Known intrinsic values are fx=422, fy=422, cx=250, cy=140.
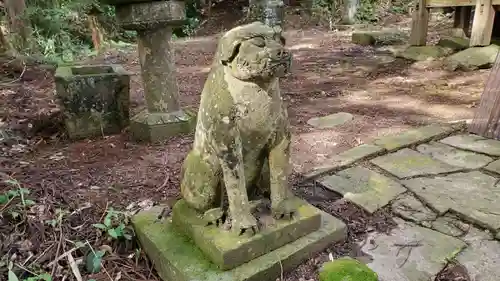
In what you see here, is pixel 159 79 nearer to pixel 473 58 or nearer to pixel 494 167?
pixel 494 167

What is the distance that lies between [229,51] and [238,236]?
86 cm

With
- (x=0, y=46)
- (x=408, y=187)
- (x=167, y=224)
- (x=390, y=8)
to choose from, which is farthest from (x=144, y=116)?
(x=390, y=8)

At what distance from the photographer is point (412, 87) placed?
562cm

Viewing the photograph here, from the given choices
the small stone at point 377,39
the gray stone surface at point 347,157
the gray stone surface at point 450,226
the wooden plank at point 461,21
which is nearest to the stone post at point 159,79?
the gray stone surface at point 347,157

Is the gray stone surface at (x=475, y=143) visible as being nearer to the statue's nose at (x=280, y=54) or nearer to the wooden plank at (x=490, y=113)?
the wooden plank at (x=490, y=113)

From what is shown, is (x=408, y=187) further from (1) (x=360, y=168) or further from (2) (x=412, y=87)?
(2) (x=412, y=87)

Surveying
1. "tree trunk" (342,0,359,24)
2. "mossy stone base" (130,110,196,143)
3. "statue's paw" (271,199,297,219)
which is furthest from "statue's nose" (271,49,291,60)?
"tree trunk" (342,0,359,24)

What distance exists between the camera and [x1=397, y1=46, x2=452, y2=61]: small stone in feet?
23.4

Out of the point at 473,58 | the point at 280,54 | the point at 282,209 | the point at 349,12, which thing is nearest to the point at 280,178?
the point at 282,209

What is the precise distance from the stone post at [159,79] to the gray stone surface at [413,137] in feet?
6.15

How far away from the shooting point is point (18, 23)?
823 cm

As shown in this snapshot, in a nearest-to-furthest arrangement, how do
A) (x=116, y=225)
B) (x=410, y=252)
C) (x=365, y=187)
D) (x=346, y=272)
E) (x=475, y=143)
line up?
(x=346, y=272) < (x=410, y=252) < (x=116, y=225) < (x=365, y=187) < (x=475, y=143)

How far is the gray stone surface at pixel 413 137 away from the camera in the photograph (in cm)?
352

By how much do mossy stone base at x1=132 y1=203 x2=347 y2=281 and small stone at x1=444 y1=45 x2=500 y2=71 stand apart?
5.02 m
